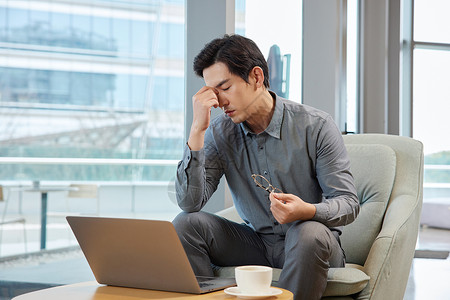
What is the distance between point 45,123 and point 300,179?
1.37m

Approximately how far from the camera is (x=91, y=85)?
2.73 meters

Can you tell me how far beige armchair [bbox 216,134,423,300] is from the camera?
1.66 meters

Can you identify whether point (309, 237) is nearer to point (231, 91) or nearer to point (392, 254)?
point (392, 254)

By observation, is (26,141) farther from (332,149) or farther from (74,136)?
(332,149)

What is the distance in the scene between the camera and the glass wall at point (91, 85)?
2592mm

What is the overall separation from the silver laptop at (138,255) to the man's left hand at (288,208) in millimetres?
269

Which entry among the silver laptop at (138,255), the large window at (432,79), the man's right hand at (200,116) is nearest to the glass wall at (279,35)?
the man's right hand at (200,116)

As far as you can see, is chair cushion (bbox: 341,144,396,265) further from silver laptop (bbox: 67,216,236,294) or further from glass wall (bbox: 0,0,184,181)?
glass wall (bbox: 0,0,184,181)

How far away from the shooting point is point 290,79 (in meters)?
3.56

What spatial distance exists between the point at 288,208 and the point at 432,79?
5.58 meters

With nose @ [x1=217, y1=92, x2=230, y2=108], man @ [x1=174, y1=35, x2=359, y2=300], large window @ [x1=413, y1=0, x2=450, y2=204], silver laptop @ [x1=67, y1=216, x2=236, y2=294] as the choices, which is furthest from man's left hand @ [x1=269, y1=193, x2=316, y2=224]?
large window @ [x1=413, y1=0, x2=450, y2=204]

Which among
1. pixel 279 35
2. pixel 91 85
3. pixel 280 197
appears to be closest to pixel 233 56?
pixel 280 197

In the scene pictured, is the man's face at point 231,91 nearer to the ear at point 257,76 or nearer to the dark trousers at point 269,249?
the ear at point 257,76

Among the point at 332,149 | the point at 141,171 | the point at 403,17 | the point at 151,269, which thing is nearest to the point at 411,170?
the point at 332,149
